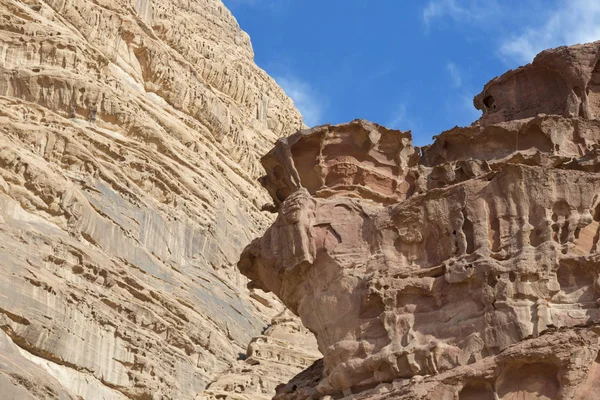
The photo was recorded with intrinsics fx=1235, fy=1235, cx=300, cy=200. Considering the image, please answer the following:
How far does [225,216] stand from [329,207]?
94.1 feet

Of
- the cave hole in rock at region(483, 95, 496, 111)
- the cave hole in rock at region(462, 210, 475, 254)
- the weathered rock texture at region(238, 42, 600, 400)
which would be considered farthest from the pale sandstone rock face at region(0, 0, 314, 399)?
the cave hole in rock at region(462, 210, 475, 254)

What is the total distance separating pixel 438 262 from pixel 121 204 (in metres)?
23.4

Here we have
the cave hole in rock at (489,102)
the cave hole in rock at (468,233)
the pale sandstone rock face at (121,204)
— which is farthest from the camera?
the pale sandstone rock face at (121,204)

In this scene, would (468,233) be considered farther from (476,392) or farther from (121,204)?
(121,204)

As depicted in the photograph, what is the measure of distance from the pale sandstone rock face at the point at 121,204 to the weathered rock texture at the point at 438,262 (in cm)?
1064

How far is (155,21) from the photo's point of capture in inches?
2137

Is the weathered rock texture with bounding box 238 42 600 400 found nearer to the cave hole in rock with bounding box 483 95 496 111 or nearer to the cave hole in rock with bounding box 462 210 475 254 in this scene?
the cave hole in rock with bounding box 462 210 475 254

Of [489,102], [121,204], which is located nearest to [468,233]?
[489,102]

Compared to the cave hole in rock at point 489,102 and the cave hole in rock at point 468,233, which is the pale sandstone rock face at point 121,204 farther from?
the cave hole in rock at point 468,233

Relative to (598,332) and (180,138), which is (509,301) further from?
(180,138)

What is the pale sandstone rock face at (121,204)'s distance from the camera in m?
28.6

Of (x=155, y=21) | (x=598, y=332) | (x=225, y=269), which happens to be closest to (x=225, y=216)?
(x=225, y=269)

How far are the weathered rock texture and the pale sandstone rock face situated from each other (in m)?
10.6

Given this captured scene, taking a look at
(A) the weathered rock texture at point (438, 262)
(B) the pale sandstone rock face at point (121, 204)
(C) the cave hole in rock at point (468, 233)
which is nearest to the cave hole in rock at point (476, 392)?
(A) the weathered rock texture at point (438, 262)
